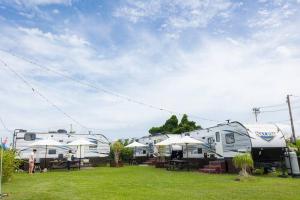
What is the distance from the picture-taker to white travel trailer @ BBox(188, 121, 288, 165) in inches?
700

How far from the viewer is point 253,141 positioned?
17578 mm

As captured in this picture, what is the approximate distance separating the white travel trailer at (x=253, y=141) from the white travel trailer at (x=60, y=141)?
1215 cm

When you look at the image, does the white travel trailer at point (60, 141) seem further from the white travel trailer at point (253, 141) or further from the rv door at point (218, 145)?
the white travel trailer at point (253, 141)

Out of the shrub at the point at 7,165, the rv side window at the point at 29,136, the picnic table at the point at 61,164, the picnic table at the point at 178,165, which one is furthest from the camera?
the rv side window at the point at 29,136

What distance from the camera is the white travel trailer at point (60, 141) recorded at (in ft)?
81.6

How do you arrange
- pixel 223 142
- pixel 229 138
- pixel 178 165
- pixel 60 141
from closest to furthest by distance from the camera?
1. pixel 229 138
2. pixel 223 142
3. pixel 178 165
4. pixel 60 141

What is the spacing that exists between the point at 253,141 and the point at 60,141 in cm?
1554

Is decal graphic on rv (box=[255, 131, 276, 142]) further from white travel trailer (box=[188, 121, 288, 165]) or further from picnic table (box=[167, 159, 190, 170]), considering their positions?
picnic table (box=[167, 159, 190, 170])

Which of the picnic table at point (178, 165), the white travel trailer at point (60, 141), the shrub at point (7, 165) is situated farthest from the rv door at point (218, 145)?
the white travel trailer at point (60, 141)

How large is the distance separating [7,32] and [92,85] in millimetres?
6639

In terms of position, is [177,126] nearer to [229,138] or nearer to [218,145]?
[218,145]

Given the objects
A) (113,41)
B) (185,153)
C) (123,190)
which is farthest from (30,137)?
(123,190)

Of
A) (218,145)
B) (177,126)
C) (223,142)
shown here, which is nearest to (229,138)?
(223,142)

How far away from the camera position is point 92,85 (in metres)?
17.9
